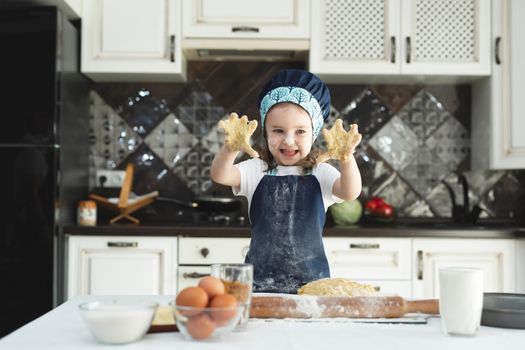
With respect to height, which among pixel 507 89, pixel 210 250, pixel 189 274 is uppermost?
pixel 507 89

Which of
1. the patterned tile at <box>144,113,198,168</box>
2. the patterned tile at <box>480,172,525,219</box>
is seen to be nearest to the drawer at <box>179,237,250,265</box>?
the patterned tile at <box>144,113,198,168</box>

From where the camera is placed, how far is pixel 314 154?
6.27 feet

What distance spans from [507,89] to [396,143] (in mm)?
→ 657

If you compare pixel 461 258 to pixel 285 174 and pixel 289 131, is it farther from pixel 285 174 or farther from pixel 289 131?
pixel 289 131

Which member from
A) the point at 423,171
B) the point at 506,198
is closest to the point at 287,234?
the point at 423,171

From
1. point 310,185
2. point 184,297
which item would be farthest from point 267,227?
point 184,297

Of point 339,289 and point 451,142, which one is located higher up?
point 451,142

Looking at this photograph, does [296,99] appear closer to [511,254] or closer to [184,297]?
[184,297]

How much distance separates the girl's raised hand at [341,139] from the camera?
143 centimetres

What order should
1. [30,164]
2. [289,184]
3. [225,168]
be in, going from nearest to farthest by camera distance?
[225,168]
[289,184]
[30,164]

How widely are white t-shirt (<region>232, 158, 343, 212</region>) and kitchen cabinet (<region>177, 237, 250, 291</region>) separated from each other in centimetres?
107

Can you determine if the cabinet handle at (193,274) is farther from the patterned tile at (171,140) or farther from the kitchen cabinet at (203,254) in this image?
the patterned tile at (171,140)

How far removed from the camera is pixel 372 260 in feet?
9.79

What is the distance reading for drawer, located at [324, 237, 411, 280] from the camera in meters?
2.98
